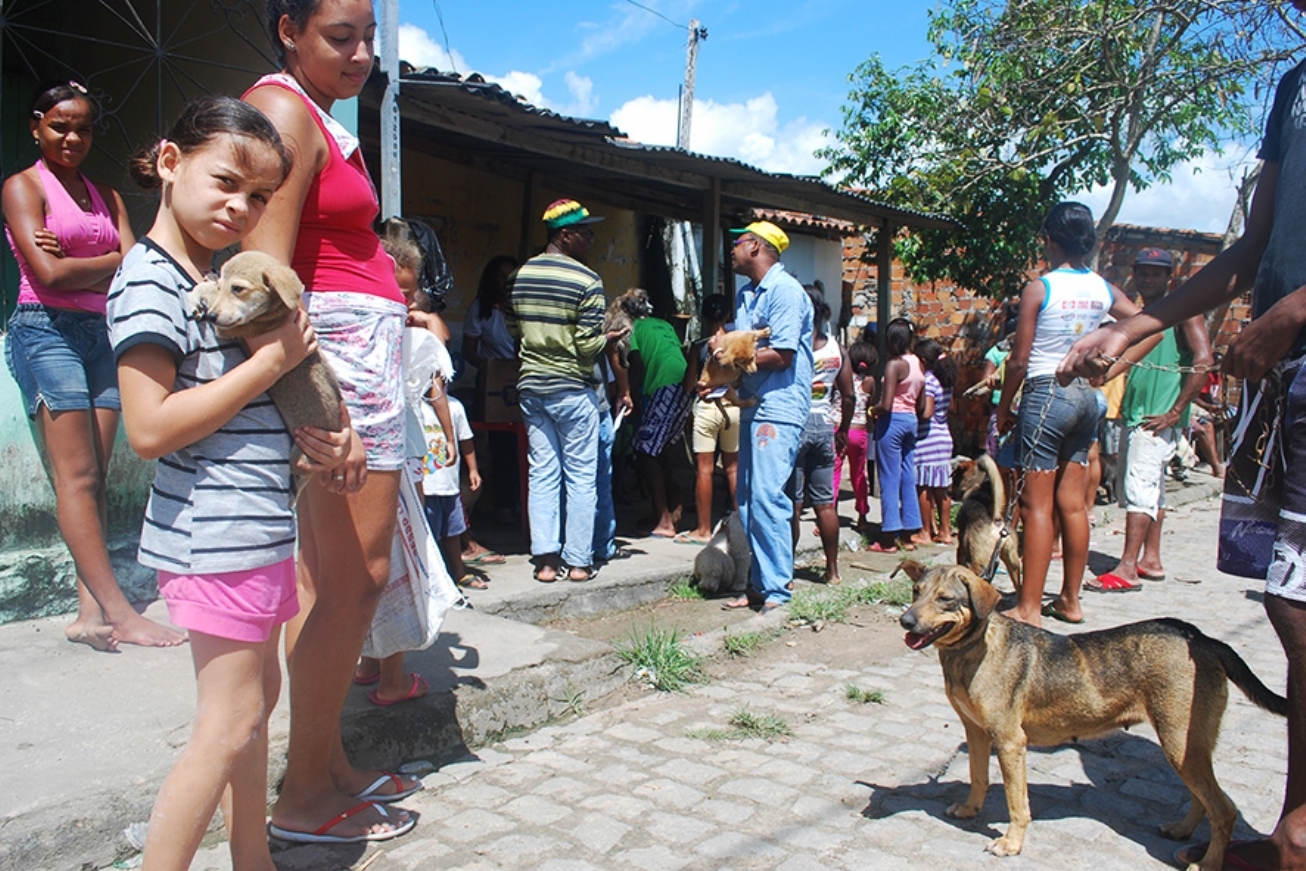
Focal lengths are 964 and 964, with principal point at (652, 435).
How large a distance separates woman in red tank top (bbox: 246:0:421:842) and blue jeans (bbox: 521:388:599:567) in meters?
3.01

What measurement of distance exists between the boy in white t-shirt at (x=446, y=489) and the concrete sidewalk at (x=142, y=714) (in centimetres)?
57

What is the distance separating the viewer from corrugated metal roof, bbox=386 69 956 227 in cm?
604

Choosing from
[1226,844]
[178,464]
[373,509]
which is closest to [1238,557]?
[1226,844]

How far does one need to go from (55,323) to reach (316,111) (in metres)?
2.15

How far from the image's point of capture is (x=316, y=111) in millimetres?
2494

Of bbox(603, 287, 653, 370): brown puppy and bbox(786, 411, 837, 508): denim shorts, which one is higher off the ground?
bbox(603, 287, 653, 370): brown puppy

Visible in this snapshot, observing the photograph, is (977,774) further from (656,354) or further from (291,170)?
(656,354)

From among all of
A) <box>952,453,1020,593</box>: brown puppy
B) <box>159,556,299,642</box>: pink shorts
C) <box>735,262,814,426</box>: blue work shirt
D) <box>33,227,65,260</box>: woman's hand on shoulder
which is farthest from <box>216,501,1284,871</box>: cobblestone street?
<box>33,227,65,260</box>: woman's hand on shoulder

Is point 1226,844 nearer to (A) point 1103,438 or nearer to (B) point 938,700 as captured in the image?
(B) point 938,700

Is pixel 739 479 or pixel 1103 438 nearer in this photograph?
pixel 739 479

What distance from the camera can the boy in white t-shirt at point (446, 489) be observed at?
5.27m

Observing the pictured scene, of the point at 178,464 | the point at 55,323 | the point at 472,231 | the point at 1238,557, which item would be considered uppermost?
the point at 472,231

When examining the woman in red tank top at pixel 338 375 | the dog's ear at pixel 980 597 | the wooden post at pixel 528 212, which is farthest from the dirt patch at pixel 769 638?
the wooden post at pixel 528 212

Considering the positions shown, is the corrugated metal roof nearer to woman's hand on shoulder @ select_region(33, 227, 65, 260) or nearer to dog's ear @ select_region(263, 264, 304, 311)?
woman's hand on shoulder @ select_region(33, 227, 65, 260)
